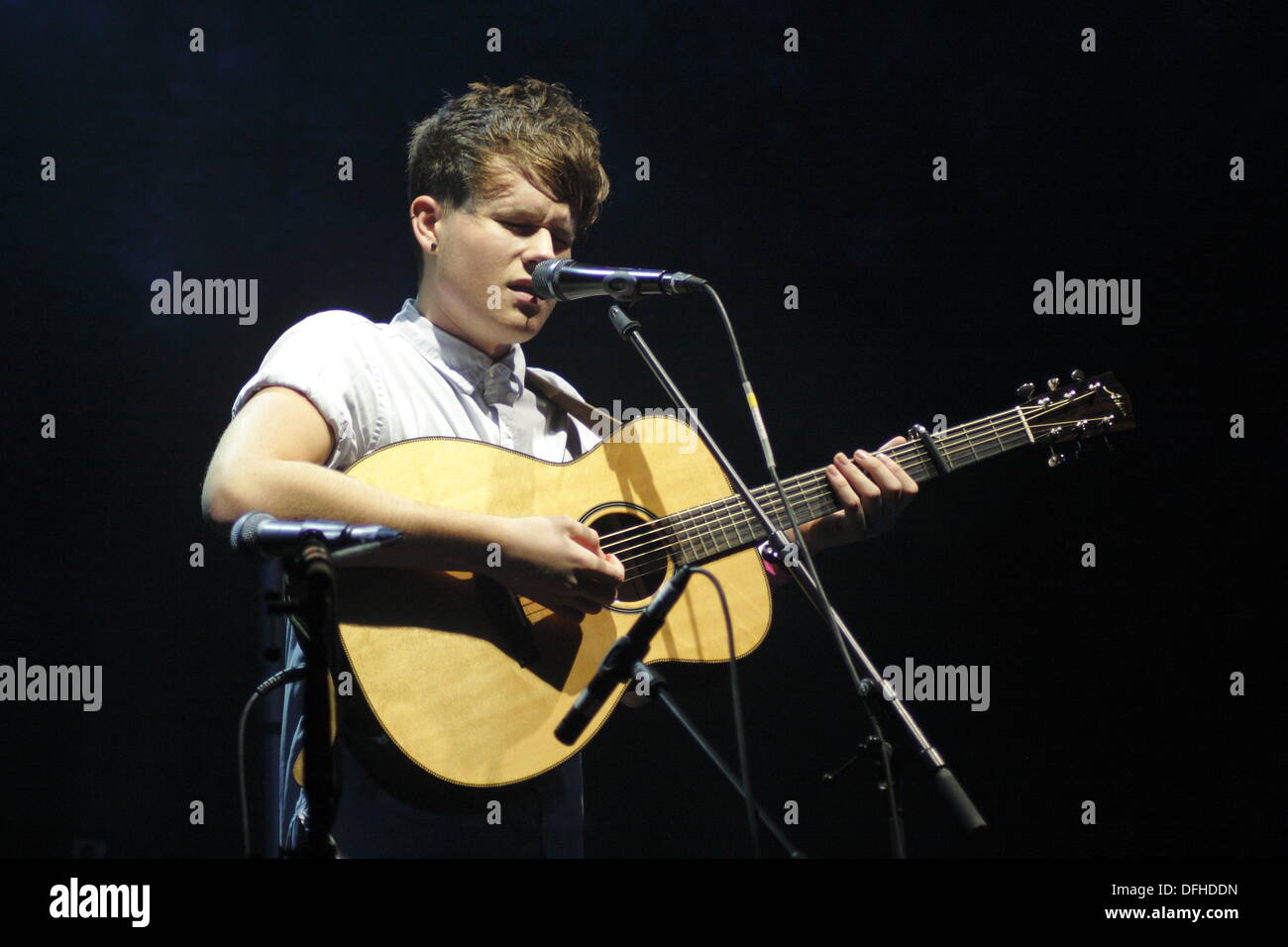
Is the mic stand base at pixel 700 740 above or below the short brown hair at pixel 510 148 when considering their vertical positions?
below

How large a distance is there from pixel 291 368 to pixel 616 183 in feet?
5.17

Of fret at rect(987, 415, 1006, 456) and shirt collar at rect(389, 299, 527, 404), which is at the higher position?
shirt collar at rect(389, 299, 527, 404)

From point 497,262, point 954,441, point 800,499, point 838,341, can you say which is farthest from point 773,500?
point 838,341

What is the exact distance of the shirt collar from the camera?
254 cm

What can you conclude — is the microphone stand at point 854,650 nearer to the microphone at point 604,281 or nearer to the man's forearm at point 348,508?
the microphone at point 604,281

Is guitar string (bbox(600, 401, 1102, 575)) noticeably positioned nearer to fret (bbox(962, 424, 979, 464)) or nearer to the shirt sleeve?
fret (bbox(962, 424, 979, 464))

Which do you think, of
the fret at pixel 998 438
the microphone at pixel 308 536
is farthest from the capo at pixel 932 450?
the microphone at pixel 308 536

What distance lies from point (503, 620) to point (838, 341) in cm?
184

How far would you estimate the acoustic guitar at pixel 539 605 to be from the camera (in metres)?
2.04

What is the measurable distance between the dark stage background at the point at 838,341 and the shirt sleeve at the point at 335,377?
1018mm

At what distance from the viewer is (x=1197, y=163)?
138 inches

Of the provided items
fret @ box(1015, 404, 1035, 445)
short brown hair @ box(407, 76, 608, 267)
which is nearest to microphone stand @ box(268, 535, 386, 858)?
short brown hair @ box(407, 76, 608, 267)

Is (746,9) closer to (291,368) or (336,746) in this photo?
(291,368)
